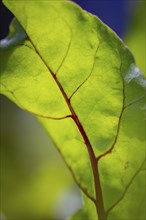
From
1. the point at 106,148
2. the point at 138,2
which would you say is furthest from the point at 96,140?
the point at 138,2

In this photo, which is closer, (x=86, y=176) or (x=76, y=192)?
(x=86, y=176)

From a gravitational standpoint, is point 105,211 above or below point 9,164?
above

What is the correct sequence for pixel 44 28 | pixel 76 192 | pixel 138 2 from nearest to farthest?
pixel 44 28 < pixel 138 2 < pixel 76 192

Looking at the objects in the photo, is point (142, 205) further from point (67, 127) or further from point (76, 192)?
point (76, 192)

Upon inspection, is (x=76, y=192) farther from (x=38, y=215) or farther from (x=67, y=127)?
(x=67, y=127)

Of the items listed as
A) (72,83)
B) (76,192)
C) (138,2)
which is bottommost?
(76,192)

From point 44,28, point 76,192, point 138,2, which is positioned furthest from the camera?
point 76,192
